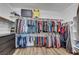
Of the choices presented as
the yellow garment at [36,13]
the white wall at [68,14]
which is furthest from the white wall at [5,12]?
the white wall at [68,14]

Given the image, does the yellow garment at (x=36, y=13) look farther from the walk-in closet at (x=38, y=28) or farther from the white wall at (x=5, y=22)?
the white wall at (x=5, y=22)

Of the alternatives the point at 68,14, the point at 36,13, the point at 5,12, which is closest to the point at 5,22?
the point at 5,12

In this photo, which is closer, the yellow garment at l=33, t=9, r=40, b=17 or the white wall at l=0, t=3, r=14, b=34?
the white wall at l=0, t=3, r=14, b=34

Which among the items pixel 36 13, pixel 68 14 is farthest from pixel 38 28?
pixel 68 14

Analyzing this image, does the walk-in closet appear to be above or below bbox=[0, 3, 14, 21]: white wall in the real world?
below

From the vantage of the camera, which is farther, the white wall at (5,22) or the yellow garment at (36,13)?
the yellow garment at (36,13)

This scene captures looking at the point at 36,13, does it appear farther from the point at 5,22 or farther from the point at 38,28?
the point at 5,22

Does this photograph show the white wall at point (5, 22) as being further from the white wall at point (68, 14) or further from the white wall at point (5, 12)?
the white wall at point (68, 14)

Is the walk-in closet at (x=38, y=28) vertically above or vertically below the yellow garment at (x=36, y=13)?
below

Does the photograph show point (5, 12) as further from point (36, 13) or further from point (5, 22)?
point (36, 13)

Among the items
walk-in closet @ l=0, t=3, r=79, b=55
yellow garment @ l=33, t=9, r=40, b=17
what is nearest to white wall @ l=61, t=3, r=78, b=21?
walk-in closet @ l=0, t=3, r=79, b=55

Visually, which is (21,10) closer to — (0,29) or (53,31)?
(0,29)

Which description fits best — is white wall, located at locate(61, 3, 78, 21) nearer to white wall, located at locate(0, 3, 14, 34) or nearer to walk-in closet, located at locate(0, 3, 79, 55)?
walk-in closet, located at locate(0, 3, 79, 55)

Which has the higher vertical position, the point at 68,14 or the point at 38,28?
the point at 68,14
